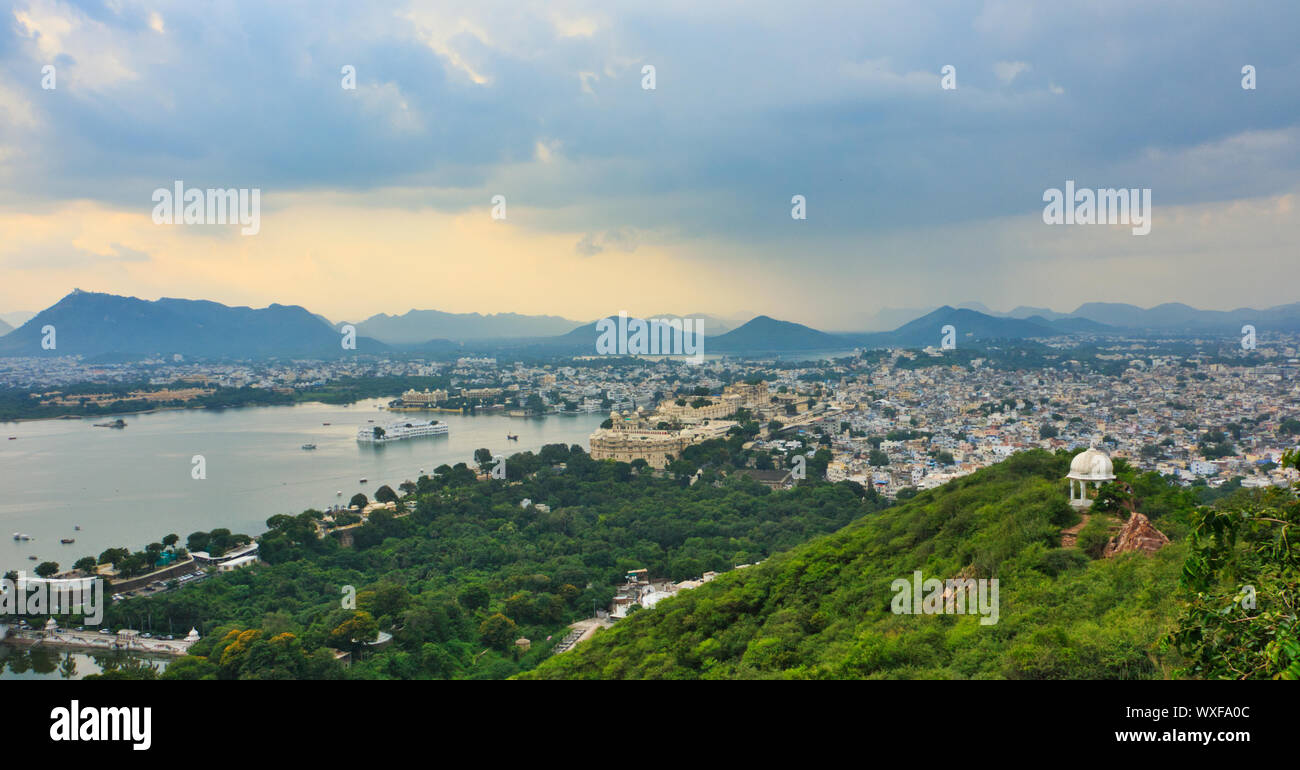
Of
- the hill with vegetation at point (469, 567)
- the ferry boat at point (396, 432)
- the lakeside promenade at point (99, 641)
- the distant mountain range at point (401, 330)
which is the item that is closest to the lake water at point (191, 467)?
the ferry boat at point (396, 432)

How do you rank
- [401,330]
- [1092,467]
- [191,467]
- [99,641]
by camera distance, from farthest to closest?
[401,330] → [191,467] → [99,641] → [1092,467]

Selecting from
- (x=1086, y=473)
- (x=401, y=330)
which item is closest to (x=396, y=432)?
(x=1086, y=473)

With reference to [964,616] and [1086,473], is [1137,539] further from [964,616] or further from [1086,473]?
[964,616]

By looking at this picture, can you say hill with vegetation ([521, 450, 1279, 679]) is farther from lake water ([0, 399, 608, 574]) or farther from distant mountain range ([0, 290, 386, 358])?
distant mountain range ([0, 290, 386, 358])

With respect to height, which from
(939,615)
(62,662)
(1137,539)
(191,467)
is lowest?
(62,662)

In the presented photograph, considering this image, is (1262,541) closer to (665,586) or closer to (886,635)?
(886,635)

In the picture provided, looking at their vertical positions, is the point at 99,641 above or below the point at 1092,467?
below
